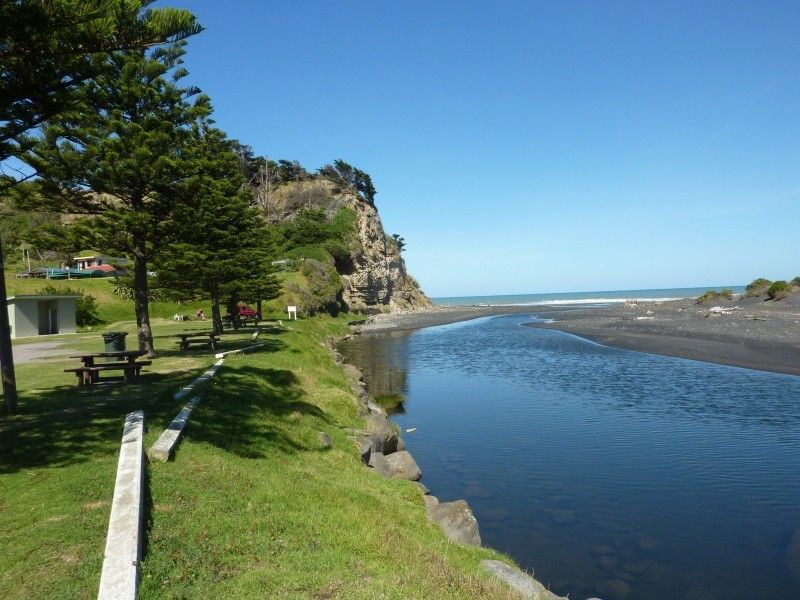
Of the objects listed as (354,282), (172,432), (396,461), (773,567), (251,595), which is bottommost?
(773,567)

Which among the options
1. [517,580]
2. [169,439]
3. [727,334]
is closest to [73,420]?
[169,439]

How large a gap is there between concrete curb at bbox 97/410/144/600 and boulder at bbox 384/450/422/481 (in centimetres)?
540

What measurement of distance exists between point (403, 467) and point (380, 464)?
52 cm

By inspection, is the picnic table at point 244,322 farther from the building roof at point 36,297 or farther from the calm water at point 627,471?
the calm water at point 627,471

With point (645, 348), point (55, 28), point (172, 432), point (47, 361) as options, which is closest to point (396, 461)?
point (172, 432)

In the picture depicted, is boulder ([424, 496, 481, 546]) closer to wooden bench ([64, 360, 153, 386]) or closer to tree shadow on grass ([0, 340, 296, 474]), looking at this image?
tree shadow on grass ([0, 340, 296, 474])

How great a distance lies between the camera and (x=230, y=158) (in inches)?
→ 1012

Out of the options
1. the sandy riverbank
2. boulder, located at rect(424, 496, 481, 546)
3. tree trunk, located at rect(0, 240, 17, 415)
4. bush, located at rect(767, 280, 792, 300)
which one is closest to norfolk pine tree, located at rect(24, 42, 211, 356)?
tree trunk, located at rect(0, 240, 17, 415)

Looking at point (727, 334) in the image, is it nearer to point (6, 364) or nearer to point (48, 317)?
point (6, 364)

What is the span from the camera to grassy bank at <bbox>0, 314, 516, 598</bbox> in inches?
177

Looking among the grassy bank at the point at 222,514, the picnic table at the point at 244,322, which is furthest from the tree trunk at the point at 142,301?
the picnic table at the point at 244,322

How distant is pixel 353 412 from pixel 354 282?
57.6 m

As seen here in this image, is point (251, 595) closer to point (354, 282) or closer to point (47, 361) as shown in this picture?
point (47, 361)

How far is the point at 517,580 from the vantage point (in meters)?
6.17
